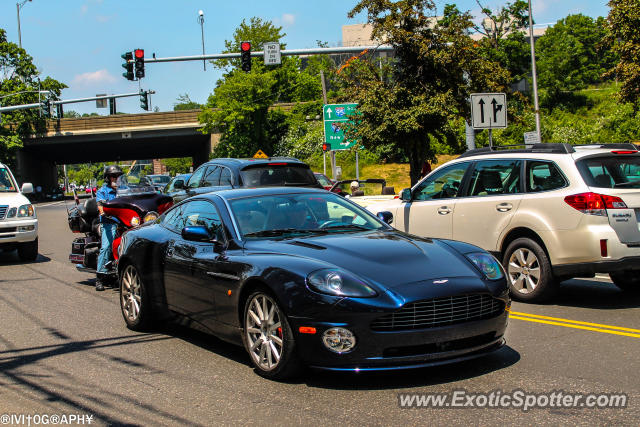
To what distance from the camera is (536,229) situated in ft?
27.9

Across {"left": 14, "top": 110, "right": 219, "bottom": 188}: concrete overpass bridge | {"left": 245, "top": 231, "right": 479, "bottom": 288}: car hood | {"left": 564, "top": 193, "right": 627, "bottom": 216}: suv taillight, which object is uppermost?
{"left": 14, "top": 110, "right": 219, "bottom": 188}: concrete overpass bridge

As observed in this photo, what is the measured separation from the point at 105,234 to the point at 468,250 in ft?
20.1

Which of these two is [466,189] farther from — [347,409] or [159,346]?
[347,409]

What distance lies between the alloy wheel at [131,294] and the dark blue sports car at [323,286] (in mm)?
554

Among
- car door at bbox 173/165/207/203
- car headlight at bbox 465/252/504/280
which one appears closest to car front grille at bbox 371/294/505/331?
car headlight at bbox 465/252/504/280

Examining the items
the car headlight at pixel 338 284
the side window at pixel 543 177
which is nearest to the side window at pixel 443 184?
the side window at pixel 543 177

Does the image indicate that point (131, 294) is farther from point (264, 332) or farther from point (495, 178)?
point (495, 178)

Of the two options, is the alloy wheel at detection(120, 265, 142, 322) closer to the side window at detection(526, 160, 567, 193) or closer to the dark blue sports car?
the dark blue sports car

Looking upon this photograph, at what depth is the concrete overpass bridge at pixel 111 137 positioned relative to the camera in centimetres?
6372

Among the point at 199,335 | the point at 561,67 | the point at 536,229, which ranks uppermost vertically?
the point at 561,67

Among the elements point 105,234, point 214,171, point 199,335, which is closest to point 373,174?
point 214,171

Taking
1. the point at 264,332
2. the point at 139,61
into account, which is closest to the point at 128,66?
the point at 139,61

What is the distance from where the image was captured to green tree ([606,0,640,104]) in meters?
24.5
